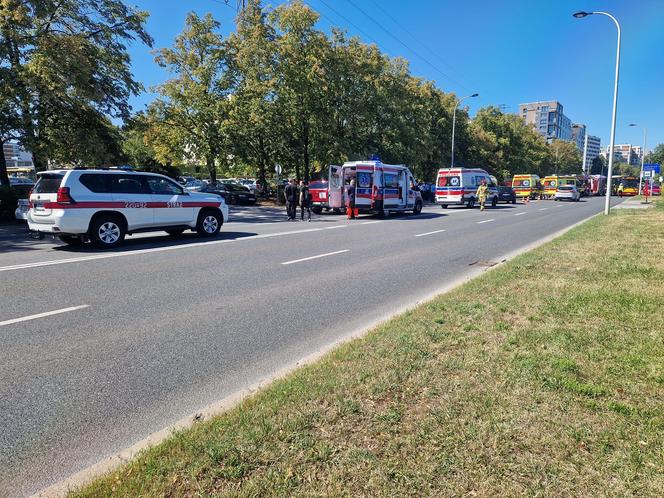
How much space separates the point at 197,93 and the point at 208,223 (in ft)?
69.2

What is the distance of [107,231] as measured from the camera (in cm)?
1059

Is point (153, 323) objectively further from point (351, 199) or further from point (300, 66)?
point (300, 66)

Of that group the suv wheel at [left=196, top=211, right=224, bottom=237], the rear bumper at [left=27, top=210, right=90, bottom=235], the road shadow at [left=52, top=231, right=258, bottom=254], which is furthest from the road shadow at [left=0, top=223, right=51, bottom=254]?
the suv wheel at [left=196, top=211, right=224, bottom=237]

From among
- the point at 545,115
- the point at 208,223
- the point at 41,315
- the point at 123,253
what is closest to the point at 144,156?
the point at 208,223

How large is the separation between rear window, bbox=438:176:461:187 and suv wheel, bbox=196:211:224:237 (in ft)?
65.4

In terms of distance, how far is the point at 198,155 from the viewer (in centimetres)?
3303

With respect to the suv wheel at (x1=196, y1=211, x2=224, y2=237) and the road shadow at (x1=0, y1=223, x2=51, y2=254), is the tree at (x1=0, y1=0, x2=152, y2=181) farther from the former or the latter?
the suv wheel at (x1=196, y1=211, x2=224, y2=237)

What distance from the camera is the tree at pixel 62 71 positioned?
1680 cm

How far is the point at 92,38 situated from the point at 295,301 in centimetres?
2133

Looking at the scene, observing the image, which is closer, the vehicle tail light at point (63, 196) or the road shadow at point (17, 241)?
the vehicle tail light at point (63, 196)

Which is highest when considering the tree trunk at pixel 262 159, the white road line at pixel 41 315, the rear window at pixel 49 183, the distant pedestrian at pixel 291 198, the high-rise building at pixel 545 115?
the high-rise building at pixel 545 115

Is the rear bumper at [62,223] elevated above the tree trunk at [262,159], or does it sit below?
below

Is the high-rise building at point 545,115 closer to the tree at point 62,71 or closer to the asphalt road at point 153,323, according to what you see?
the tree at point 62,71

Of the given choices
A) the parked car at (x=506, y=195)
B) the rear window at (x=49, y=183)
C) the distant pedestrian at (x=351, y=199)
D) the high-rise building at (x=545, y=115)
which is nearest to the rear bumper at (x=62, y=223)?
the rear window at (x=49, y=183)
